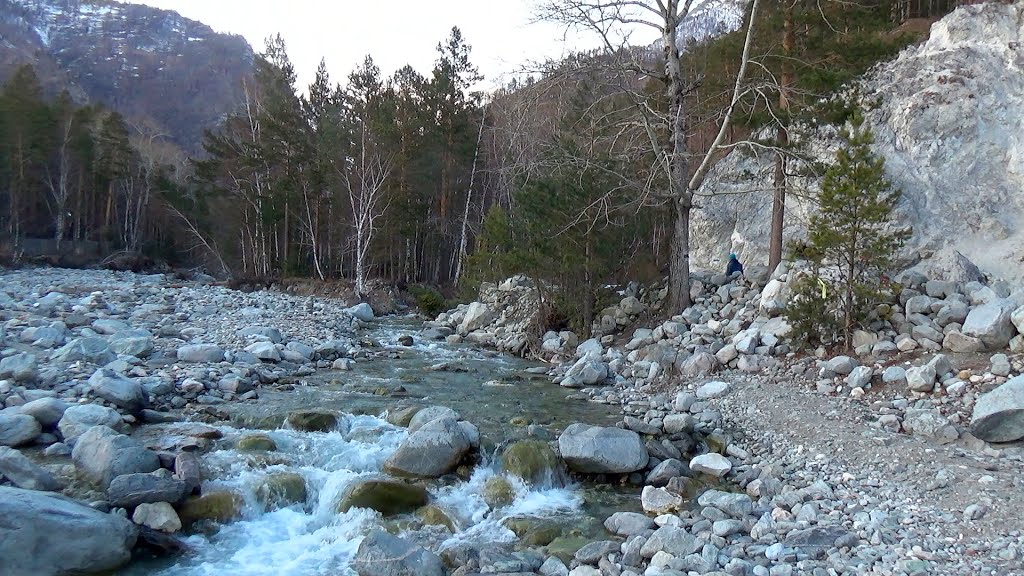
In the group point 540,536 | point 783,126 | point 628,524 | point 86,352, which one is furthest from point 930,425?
point 86,352

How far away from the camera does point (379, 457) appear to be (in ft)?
26.7

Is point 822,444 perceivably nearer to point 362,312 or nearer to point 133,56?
point 362,312

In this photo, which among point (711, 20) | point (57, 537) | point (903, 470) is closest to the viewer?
point (57, 537)

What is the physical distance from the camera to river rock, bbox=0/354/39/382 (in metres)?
9.83

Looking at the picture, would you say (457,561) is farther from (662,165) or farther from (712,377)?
(662,165)

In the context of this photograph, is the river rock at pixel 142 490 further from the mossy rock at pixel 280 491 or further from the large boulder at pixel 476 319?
the large boulder at pixel 476 319

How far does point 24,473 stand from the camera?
21.2 ft

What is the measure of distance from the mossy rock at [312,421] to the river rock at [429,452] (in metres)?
1.63

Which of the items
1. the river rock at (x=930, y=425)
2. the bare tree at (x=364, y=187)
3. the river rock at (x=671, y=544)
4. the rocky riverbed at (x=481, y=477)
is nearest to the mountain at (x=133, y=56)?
the bare tree at (x=364, y=187)

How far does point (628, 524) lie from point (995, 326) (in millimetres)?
6138

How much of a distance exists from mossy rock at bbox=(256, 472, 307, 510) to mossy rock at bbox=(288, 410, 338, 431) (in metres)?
1.83

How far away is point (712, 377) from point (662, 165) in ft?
16.3

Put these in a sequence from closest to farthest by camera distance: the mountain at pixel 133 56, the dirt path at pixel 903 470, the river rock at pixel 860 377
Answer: the dirt path at pixel 903 470 < the river rock at pixel 860 377 < the mountain at pixel 133 56

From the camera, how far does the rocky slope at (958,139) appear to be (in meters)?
17.5
